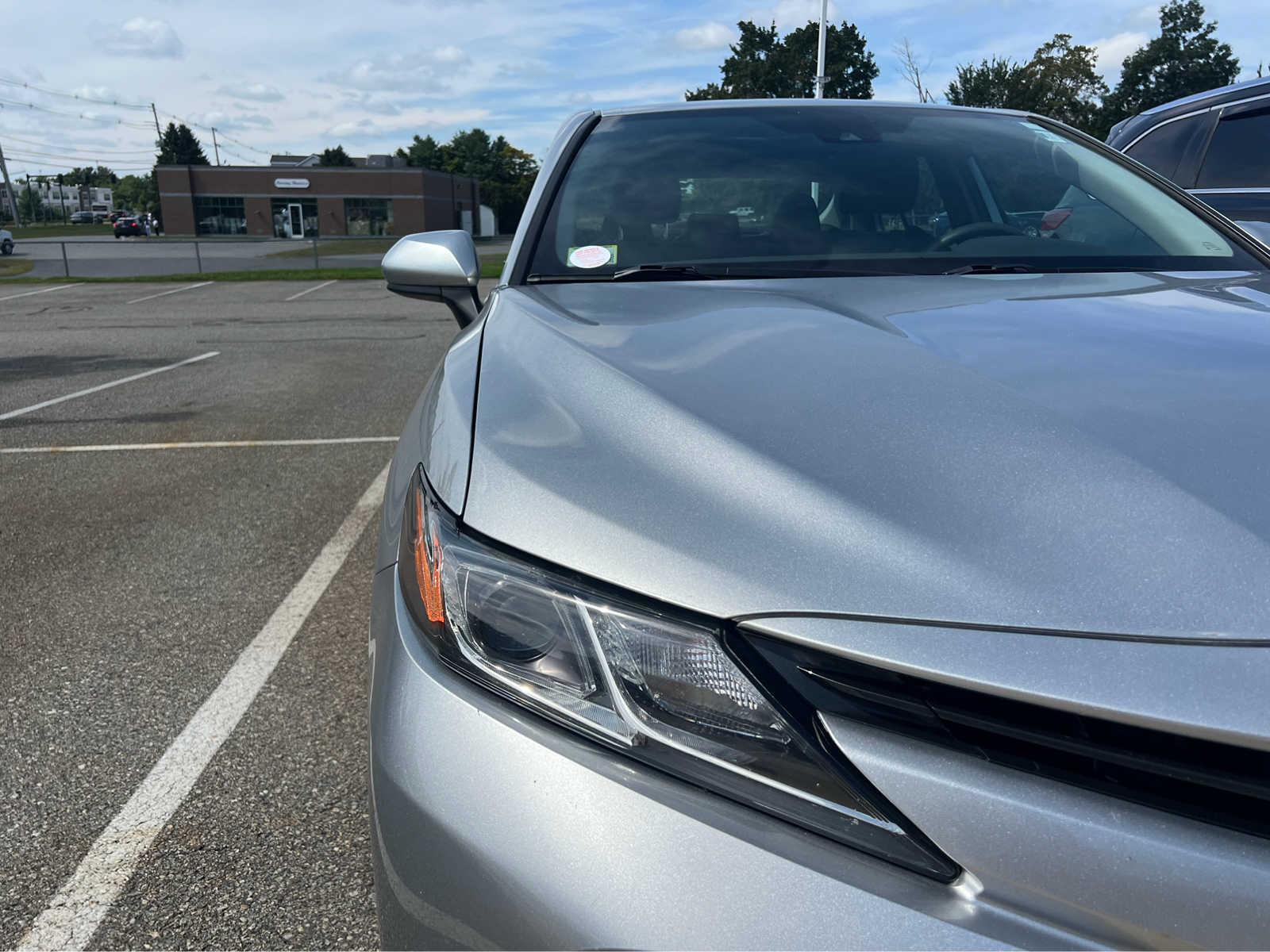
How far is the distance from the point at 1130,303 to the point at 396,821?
1.50 m

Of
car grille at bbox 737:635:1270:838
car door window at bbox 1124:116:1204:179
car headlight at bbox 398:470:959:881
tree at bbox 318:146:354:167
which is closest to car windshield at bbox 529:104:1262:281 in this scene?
car headlight at bbox 398:470:959:881

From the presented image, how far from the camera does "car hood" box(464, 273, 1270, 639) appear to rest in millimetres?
946

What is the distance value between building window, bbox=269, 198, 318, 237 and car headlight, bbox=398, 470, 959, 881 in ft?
253

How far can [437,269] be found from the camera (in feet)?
8.38

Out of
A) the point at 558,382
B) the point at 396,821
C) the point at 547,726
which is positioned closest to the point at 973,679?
the point at 547,726

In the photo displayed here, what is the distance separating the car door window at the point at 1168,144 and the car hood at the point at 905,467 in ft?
18.3

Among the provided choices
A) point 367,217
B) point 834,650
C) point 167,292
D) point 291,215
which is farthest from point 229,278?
point 291,215

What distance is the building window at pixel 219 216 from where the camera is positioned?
7438 cm

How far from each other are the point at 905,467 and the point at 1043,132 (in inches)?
89.3

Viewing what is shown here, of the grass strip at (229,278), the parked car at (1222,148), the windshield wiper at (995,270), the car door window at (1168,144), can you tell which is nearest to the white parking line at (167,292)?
the grass strip at (229,278)

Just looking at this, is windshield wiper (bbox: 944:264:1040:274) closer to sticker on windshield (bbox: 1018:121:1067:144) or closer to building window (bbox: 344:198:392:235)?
sticker on windshield (bbox: 1018:121:1067:144)

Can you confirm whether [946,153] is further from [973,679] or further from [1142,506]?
[973,679]

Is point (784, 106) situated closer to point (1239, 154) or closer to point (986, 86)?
point (1239, 154)

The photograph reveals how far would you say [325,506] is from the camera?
4.96m
